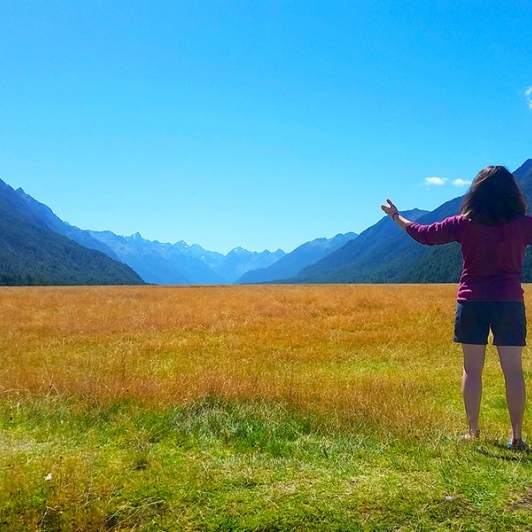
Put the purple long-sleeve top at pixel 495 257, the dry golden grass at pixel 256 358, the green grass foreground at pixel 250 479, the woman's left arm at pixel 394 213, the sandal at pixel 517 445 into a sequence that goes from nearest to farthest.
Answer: the green grass foreground at pixel 250 479 → the sandal at pixel 517 445 → the purple long-sleeve top at pixel 495 257 → the woman's left arm at pixel 394 213 → the dry golden grass at pixel 256 358

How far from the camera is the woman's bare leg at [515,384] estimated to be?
4473 mm

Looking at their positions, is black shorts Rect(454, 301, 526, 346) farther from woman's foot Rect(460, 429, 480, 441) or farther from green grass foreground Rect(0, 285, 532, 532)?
green grass foreground Rect(0, 285, 532, 532)

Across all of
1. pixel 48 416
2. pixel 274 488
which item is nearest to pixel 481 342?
pixel 274 488

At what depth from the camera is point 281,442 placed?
15.1ft

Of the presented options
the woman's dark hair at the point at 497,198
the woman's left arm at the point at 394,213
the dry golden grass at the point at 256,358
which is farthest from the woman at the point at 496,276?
the dry golden grass at the point at 256,358

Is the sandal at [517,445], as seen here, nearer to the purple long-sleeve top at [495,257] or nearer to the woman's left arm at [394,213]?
the purple long-sleeve top at [495,257]

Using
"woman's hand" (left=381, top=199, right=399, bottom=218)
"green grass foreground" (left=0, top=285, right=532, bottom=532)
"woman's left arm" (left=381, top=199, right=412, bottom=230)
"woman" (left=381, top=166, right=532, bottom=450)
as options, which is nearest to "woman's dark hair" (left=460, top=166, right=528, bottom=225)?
"woman" (left=381, top=166, right=532, bottom=450)

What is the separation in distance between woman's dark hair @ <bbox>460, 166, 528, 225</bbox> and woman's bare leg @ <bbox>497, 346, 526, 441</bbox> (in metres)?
1.35

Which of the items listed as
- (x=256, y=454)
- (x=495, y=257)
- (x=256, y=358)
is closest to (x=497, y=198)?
(x=495, y=257)

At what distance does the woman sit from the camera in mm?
4480

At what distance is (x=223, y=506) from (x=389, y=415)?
9.07 feet

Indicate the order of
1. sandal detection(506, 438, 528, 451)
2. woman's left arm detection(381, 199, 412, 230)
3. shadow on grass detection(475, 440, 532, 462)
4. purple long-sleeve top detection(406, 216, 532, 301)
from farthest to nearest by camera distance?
woman's left arm detection(381, 199, 412, 230) → purple long-sleeve top detection(406, 216, 532, 301) → sandal detection(506, 438, 528, 451) → shadow on grass detection(475, 440, 532, 462)

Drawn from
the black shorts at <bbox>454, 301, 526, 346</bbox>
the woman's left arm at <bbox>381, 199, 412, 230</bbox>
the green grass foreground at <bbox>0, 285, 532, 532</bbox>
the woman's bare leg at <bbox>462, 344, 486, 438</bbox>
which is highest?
the woman's left arm at <bbox>381, 199, 412, 230</bbox>

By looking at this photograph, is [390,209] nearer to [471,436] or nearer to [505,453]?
[471,436]
